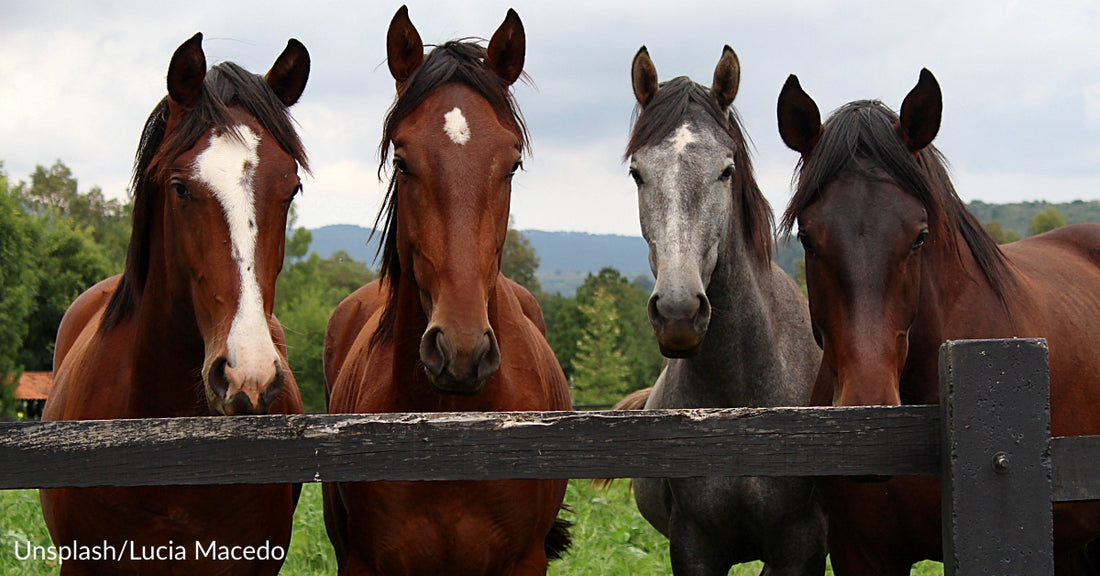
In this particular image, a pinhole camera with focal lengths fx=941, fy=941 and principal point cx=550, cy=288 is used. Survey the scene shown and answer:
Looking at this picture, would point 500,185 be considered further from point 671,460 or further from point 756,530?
point 756,530

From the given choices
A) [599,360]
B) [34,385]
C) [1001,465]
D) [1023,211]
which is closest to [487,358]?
[1001,465]

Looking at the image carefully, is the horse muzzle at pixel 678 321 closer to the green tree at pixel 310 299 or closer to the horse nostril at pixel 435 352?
the horse nostril at pixel 435 352

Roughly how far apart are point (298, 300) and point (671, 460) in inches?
2089

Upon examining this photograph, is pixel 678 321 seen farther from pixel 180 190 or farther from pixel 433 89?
pixel 180 190

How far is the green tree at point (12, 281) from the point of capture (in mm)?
34406

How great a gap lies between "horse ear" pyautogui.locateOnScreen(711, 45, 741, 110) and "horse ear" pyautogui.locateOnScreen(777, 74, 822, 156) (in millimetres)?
664

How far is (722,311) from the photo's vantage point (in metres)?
4.27

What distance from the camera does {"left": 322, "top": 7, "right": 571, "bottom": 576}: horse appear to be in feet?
9.98

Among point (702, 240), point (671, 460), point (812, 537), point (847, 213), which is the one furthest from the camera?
point (812, 537)

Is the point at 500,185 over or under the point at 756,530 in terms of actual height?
over

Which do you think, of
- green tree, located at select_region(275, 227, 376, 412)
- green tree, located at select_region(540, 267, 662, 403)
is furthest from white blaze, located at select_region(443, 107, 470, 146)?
green tree, located at select_region(540, 267, 662, 403)

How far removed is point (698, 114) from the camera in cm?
423

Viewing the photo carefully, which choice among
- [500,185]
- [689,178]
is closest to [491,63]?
[500,185]

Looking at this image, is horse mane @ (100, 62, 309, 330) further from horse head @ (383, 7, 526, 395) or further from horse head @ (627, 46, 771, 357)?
horse head @ (627, 46, 771, 357)
